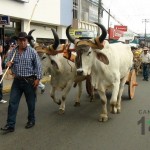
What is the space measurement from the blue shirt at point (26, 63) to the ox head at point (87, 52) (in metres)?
0.97

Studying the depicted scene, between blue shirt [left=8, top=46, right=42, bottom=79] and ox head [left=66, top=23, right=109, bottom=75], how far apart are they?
0.97 m

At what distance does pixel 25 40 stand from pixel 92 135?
2.29 meters

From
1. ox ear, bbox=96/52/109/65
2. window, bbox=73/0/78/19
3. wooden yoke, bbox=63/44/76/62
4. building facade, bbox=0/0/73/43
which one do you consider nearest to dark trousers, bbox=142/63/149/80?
building facade, bbox=0/0/73/43

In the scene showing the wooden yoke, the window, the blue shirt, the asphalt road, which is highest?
the window

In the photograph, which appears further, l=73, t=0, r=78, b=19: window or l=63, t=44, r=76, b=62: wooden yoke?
l=73, t=0, r=78, b=19: window

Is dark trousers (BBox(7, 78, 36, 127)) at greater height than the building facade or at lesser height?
lesser

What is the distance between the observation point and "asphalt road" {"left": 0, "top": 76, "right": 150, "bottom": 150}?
636 cm

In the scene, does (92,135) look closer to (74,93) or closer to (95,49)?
(95,49)

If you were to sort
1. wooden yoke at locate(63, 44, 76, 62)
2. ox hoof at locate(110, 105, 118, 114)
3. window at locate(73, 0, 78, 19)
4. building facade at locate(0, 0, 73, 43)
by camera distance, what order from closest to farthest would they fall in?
ox hoof at locate(110, 105, 118, 114) → wooden yoke at locate(63, 44, 76, 62) → building facade at locate(0, 0, 73, 43) → window at locate(73, 0, 78, 19)

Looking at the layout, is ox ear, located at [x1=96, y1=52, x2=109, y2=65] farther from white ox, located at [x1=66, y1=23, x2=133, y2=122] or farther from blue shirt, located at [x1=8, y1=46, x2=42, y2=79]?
blue shirt, located at [x1=8, y1=46, x2=42, y2=79]

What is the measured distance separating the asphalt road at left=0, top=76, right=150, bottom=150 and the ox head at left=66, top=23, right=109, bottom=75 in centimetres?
125

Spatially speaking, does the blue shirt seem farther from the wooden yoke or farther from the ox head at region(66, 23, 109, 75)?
the wooden yoke

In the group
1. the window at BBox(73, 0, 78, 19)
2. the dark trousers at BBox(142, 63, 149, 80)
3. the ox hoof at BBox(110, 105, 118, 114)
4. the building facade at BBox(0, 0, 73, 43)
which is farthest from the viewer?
the window at BBox(73, 0, 78, 19)

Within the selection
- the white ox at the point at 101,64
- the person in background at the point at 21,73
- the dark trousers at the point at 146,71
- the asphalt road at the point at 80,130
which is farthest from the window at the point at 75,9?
the person in background at the point at 21,73
